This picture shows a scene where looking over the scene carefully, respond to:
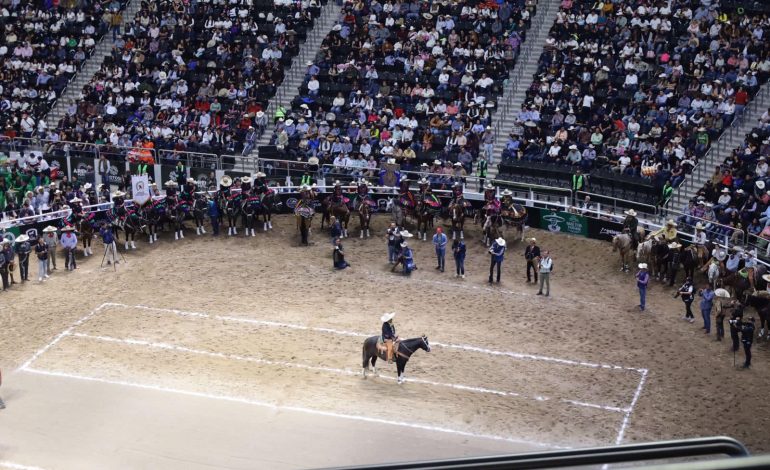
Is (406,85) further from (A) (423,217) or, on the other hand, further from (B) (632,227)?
(B) (632,227)

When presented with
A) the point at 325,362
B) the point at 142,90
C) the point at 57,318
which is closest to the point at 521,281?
the point at 325,362

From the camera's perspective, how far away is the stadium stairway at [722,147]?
36.0 m

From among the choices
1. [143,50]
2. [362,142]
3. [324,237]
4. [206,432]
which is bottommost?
[206,432]

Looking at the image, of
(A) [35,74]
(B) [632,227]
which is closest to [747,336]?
(B) [632,227]

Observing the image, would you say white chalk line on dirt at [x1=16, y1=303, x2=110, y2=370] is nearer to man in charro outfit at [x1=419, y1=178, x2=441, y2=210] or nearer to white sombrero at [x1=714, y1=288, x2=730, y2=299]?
man in charro outfit at [x1=419, y1=178, x2=441, y2=210]

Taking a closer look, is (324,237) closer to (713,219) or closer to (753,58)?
(713,219)

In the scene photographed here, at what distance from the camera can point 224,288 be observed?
3206 cm

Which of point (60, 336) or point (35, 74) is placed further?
point (35, 74)

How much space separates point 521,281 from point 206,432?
510 inches

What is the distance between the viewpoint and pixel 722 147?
36938 mm

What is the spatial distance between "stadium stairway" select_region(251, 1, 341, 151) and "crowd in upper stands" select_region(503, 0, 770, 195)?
1034 cm

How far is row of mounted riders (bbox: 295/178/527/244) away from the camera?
35375 mm

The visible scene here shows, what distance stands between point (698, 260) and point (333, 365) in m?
11.9

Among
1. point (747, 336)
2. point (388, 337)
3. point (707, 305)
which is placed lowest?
point (388, 337)
